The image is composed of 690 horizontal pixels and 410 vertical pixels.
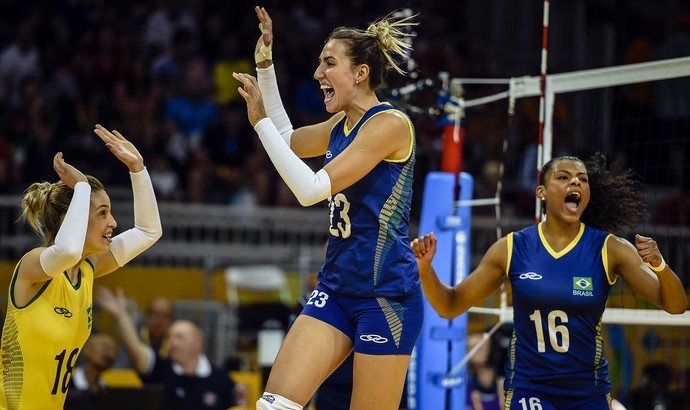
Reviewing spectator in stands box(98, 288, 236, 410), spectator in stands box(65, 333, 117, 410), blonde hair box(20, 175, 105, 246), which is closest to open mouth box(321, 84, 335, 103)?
blonde hair box(20, 175, 105, 246)

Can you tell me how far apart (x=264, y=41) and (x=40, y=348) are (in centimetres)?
192

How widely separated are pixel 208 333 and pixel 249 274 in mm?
869

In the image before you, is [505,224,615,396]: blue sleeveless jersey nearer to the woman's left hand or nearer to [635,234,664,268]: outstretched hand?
[635,234,664,268]: outstretched hand

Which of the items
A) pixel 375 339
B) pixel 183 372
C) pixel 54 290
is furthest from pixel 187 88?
pixel 375 339

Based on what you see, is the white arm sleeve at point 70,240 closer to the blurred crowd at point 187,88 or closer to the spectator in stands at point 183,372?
the spectator in stands at point 183,372

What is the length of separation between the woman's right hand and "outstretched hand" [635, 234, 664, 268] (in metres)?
2.13

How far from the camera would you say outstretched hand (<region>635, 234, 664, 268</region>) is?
5207 millimetres

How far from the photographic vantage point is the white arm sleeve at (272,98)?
18.4ft

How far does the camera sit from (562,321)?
5527 millimetres

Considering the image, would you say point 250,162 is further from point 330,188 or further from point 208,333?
point 330,188

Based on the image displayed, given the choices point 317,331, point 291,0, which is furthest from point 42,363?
point 291,0

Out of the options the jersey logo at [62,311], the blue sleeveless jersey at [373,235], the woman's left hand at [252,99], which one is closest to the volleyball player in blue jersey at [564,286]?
the blue sleeveless jersey at [373,235]

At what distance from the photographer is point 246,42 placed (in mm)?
14930

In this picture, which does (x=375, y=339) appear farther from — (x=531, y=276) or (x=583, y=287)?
(x=583, y=287)
